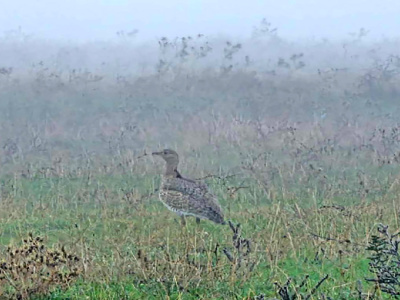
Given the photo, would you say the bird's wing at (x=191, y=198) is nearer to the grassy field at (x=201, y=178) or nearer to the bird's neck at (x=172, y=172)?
the grassy field at (x=201, y=178)

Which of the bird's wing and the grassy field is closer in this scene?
the grassy field

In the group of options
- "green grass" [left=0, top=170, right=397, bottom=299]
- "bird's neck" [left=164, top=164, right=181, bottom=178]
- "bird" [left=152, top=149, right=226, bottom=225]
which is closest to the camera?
"green grass" [left=0, top=170, right=397, bottom=299]

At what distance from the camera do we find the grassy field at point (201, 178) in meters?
6.48

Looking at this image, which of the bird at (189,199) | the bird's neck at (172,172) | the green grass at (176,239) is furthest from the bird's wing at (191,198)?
the bird's neck at (172,172)

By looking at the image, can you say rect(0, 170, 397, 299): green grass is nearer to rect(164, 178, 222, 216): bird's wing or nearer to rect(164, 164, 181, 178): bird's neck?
rect(164, 178, 222, 216): bird's wing

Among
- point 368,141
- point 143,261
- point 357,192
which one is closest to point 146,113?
point 368,141

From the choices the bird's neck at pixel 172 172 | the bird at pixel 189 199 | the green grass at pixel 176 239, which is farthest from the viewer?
the bird's neck at pixel 172 172

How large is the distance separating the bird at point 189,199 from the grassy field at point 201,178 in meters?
0.20

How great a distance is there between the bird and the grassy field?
20cm

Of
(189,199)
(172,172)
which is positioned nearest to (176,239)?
(189,199)

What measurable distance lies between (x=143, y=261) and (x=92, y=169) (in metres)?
7.09

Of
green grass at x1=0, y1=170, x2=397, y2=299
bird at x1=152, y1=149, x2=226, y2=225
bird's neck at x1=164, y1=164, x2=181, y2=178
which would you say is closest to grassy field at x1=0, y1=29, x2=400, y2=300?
green grass at x1=0, y1=170, x2=397, y2=299

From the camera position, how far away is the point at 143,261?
6.76 m

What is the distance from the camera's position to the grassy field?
648 cm
